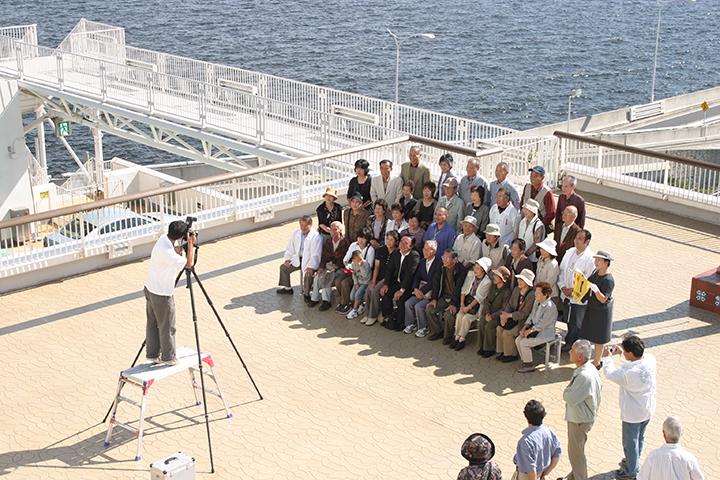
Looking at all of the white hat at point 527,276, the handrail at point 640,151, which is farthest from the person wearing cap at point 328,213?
the handrail at point 640,151

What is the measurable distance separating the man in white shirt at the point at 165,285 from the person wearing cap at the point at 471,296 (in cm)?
344

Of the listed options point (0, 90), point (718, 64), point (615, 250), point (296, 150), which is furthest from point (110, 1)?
point (615, 250)

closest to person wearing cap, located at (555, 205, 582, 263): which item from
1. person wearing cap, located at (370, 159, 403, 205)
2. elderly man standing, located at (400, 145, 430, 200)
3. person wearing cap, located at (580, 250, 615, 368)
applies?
person wearing cap, located at (580, 250, 615, 368)

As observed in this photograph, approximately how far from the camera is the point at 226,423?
37.9 ft

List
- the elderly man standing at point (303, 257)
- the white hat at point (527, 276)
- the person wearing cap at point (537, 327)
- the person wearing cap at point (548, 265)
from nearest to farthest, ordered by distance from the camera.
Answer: the person wearing cap at point (537, 327) < the white hat at point (527, 276) < the person wearing cap at point (548, 265) < the elderly man standing at point (303, 257)

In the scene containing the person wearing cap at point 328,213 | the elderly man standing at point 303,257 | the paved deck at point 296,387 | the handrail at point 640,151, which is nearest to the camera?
the paved deck at point 296,387

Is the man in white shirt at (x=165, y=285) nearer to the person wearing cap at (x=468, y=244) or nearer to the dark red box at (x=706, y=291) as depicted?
the person wearing cap at (x=468, y=244)

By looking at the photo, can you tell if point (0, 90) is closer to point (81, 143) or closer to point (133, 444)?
point (81, 143)

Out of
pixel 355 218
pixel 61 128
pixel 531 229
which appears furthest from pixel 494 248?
pixel 61 128

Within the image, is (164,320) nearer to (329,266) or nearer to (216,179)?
(329,266)

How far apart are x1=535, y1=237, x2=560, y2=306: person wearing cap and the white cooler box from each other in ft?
15.2

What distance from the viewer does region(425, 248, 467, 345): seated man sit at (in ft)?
43.1

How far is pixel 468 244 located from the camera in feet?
43.8

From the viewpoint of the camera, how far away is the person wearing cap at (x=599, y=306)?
12.2 meters
